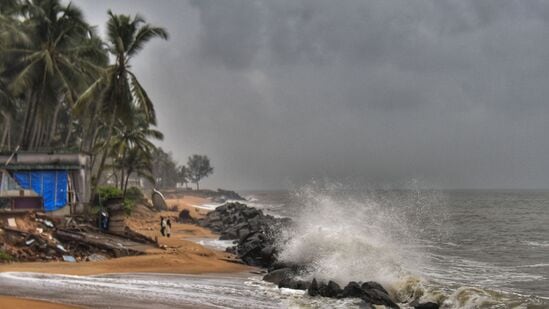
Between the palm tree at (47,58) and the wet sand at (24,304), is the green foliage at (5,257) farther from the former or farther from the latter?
the palm tree at (47,58)

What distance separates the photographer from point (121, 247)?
16.9 metres

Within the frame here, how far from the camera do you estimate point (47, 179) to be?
857 inches

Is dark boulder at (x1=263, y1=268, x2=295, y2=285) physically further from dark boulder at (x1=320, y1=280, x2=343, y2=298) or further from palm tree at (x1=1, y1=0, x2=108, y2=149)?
palm tree at (x1=1, y1=0, x2=108, y2=149)

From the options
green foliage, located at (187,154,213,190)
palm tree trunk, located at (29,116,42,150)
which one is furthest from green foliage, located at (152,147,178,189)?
palm tree trunk, located at (29,116,42,150)

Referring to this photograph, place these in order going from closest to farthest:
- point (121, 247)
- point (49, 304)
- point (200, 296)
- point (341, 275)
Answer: point (49, 304) < point (200, 296) < point (341, 275) < point (121, 247)

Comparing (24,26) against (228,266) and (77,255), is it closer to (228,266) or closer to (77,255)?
(77,255)

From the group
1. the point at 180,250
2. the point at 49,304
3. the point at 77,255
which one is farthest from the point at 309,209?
the point at 49,304

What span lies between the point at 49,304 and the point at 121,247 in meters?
7.79

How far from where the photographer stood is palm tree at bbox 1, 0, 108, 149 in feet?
90.4

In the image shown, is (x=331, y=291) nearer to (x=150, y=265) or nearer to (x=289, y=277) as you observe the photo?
(x=289, y=277)

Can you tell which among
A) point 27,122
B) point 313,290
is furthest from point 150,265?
point 27,122

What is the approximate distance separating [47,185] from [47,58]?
8.88 meters

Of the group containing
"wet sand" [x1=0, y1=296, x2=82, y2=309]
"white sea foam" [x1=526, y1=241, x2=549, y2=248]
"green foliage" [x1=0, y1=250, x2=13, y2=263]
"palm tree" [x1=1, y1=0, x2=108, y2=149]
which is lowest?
"white sea foam" [x1=526, y1=241, x2=549, y2=248]

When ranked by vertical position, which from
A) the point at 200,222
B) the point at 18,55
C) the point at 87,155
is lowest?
the point at 200,222
